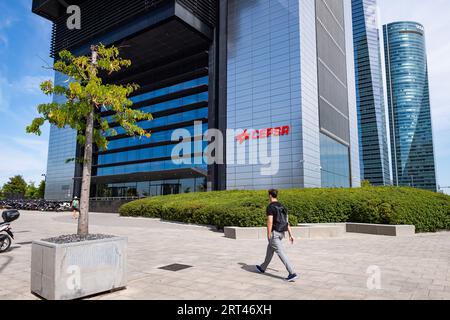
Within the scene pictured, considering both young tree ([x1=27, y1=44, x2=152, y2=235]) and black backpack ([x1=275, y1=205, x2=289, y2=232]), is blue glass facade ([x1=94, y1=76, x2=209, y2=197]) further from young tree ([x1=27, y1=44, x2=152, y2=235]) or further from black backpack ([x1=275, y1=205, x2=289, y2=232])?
black backpack ([x1=275, y1=205, x2=289, y2=232])

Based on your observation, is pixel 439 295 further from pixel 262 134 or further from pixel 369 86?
pixel 369 86

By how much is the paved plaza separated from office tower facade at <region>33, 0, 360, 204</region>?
28.5 metres

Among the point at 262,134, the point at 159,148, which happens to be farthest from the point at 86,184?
the point at 159,148

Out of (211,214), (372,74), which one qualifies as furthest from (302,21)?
(372,74)

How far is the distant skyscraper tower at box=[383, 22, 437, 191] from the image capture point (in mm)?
153000

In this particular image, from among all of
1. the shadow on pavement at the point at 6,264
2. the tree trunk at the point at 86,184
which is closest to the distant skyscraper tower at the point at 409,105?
the shadow on pavement at the point at 6,264

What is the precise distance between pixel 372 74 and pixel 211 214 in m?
128

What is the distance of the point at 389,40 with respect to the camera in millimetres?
169625

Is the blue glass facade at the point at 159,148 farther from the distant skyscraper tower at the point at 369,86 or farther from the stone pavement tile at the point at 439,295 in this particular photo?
the distant skyscraper tower at the point at 369,86

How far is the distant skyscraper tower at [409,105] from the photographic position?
153000 millimetres

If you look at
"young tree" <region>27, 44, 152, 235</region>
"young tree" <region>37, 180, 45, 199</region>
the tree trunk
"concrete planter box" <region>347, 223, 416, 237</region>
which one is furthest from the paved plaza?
"young tree" <region>37, 180, 45, 199</region>

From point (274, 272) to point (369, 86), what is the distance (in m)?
137

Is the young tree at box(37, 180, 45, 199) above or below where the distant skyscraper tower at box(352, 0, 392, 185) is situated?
below

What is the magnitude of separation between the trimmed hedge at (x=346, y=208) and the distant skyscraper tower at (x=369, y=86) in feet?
398
